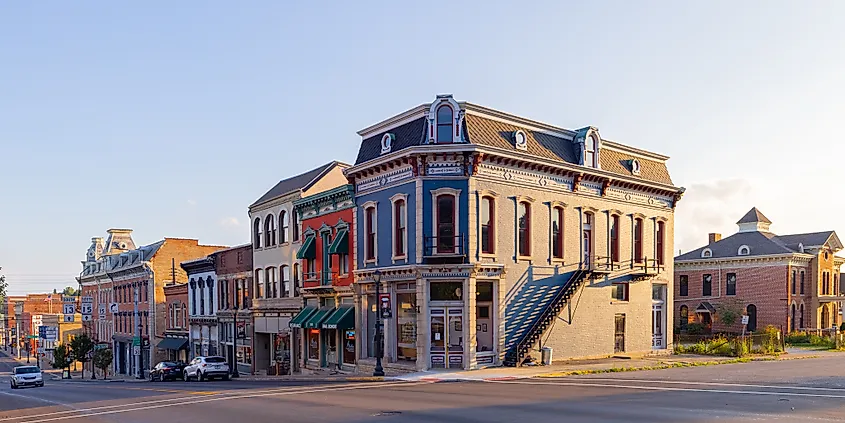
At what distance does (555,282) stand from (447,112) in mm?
9443

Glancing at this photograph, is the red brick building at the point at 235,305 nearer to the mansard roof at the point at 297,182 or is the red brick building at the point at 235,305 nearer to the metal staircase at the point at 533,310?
the mansard roof at the point at 297,182

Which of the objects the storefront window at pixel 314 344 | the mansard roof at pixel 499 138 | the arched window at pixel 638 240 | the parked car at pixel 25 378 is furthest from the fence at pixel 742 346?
the parked car at pixel 25 378

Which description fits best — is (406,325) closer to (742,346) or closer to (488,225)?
(488,225)

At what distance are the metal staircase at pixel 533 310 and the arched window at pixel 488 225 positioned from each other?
2.57 metres

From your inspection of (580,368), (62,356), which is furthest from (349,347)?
(62,356)

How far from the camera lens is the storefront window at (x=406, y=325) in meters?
30.4

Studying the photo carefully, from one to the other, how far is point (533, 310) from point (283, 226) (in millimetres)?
17896

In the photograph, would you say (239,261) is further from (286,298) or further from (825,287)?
(825,287)

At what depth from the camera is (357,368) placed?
33.7m

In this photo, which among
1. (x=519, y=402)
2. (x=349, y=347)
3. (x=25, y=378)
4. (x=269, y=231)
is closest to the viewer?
(x=519, y=402)

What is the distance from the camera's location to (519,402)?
18234 millimetres

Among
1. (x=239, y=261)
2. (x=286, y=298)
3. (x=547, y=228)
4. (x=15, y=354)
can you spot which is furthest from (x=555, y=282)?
(x=15, y=354)

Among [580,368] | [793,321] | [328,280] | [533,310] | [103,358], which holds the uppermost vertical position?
[328,280]

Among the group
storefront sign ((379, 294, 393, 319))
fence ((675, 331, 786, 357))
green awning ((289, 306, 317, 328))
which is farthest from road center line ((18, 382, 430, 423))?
fence ((675, 331, 786, 357))
